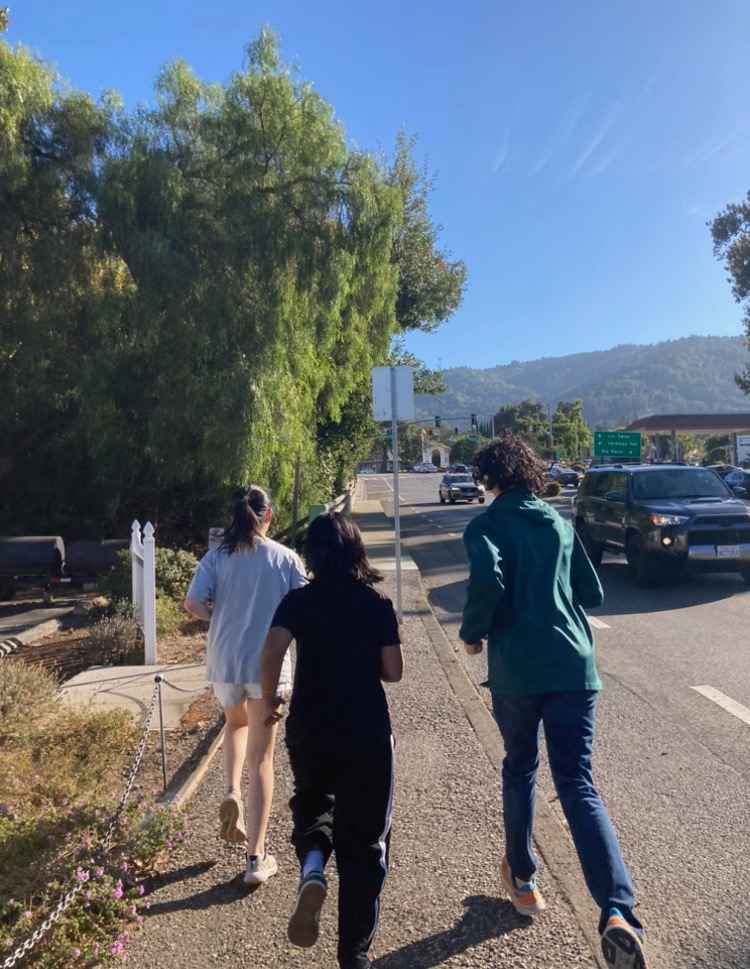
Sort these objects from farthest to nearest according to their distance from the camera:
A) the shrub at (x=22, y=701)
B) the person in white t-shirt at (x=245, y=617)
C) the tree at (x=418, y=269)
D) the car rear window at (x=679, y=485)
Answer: the tree at (x=418, y=269) < the car rear window at (x=679, y=485) < the shrub at (x=22, y=701) < the person in white t-shirt at (x=245, y=617)

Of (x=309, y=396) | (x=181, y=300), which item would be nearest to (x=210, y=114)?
(x=181, y=300)

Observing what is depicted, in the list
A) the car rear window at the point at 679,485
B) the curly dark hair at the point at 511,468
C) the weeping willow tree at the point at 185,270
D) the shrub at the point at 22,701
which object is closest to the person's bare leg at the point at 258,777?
the curly dark hair at the point at 511,468

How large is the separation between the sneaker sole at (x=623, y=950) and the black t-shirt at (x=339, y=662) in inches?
→ 40.4

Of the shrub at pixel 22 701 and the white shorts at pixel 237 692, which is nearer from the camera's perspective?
the white shorts at pixel 237 692

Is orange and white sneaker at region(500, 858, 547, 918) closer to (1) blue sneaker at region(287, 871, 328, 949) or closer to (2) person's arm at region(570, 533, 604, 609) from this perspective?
(1) blue sneaker at region(287, 871, 328, 949)

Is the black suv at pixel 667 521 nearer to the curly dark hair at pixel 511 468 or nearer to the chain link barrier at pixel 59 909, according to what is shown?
the curly dark hair at pixel 511 468

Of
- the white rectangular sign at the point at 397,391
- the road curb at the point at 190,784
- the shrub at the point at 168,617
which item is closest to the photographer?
the road curb at the point at 190,784

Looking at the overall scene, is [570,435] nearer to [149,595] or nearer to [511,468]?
[149,595]

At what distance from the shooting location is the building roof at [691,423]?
61.2m

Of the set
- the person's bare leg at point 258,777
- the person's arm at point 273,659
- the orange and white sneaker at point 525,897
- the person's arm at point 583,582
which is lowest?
the orange and white sneaker at point 525,897

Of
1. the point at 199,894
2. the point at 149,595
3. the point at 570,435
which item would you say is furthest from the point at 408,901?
the point at 570,435

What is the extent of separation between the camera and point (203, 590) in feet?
13.3

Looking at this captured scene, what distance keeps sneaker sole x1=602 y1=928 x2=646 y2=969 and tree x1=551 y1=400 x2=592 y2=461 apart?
91832mm

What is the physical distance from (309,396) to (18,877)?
1253 cm
